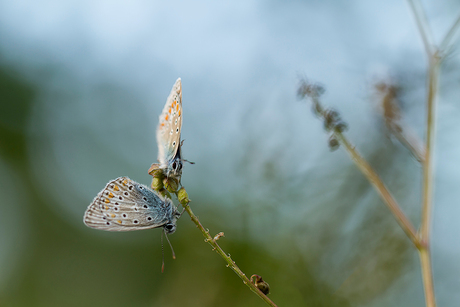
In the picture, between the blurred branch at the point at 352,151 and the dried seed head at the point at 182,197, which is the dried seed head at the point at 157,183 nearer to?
the dried seed head at the point at 182,197

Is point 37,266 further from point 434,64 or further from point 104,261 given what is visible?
point 434,64

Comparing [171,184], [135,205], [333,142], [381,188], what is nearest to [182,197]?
[171,184]

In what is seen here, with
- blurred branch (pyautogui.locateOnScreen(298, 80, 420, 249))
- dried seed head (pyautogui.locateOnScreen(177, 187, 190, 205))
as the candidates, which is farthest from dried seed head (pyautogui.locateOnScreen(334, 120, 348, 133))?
dried seed head (pyautogui.locateOnScreen(177, 187, 190, 205))

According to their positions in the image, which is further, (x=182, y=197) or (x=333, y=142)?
(x=182, y=197)

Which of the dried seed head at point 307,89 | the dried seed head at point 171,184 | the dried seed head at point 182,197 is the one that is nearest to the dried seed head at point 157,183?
the dried seed head at point 171,184

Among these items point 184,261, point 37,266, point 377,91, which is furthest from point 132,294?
point 377,91

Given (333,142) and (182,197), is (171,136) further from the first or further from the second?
(333,142)

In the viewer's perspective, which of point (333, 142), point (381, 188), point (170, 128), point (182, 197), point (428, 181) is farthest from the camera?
point (170, 128)

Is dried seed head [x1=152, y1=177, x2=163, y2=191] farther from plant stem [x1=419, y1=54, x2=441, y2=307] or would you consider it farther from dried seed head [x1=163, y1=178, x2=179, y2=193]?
plant stem [x1=419, y1=54, x2=441, y2=307]
